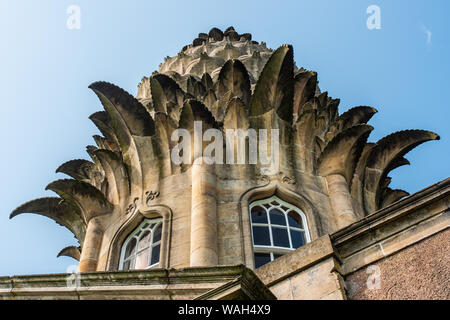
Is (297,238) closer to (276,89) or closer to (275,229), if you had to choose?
(275,229)

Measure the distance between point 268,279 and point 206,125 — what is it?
8.40 metres

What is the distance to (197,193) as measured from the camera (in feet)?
55.4

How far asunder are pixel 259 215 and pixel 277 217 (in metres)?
0.46

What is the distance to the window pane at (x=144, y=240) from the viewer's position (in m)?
17.1

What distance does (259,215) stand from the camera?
661 inches

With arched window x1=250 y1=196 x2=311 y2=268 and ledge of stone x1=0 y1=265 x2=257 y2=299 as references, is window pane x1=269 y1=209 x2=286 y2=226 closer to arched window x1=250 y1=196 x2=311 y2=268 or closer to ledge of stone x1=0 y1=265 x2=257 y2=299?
arched window x1=250 y1=196 x2=311 y2=268

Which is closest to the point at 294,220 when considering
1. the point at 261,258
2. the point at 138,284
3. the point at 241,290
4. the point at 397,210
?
the point at 261,258

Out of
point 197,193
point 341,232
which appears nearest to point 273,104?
point 197,193

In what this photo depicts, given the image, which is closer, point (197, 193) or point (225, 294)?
point (225, 294)

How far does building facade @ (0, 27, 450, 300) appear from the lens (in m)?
15.0

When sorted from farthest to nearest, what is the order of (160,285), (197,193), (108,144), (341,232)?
(108,144) < (197,193) < (341,232) < (160,285)

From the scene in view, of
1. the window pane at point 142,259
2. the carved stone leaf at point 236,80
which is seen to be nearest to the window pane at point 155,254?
the window pane at point 142,259

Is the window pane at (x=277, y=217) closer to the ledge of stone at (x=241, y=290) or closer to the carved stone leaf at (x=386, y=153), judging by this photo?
the carved stone leaf at (x=386, y=153)
